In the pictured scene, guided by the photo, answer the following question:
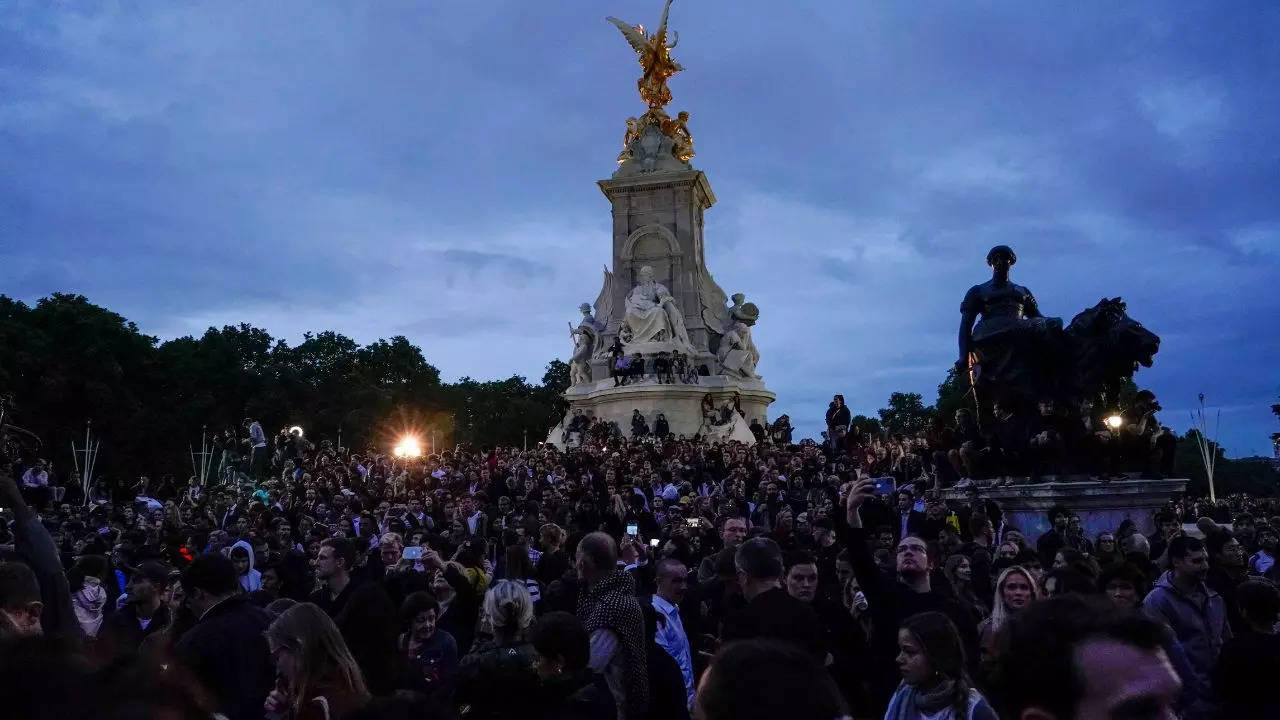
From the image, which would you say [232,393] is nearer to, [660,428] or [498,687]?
[660,428]

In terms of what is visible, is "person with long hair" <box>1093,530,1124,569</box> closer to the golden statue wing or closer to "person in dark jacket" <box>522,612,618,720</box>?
"person in dark jacket" <box>522,612,618,720</box>

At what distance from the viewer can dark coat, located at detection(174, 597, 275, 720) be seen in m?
4.38

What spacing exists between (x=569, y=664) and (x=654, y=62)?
4610 cm

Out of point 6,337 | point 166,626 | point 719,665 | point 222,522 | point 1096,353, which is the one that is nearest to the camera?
point 719,665

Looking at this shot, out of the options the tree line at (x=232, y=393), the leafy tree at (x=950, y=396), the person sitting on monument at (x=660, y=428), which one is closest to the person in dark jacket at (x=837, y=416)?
the tree line at (x=232, y=393)

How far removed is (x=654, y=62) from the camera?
47.7 meters

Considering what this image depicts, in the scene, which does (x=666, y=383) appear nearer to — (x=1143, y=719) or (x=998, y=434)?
(x=998, y=434)

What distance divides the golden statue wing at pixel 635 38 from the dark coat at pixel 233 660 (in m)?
46.0

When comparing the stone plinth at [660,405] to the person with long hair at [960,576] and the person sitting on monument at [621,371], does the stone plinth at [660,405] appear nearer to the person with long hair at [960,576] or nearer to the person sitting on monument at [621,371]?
the person sitting on monument at [621,371]

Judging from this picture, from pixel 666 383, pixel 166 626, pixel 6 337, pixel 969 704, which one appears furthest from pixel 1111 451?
pixel 6 337

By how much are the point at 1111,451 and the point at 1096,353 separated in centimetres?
118

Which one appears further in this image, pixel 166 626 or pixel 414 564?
pixel 414 564

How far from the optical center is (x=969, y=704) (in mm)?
3822

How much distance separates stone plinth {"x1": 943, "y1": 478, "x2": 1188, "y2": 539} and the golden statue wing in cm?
3942
